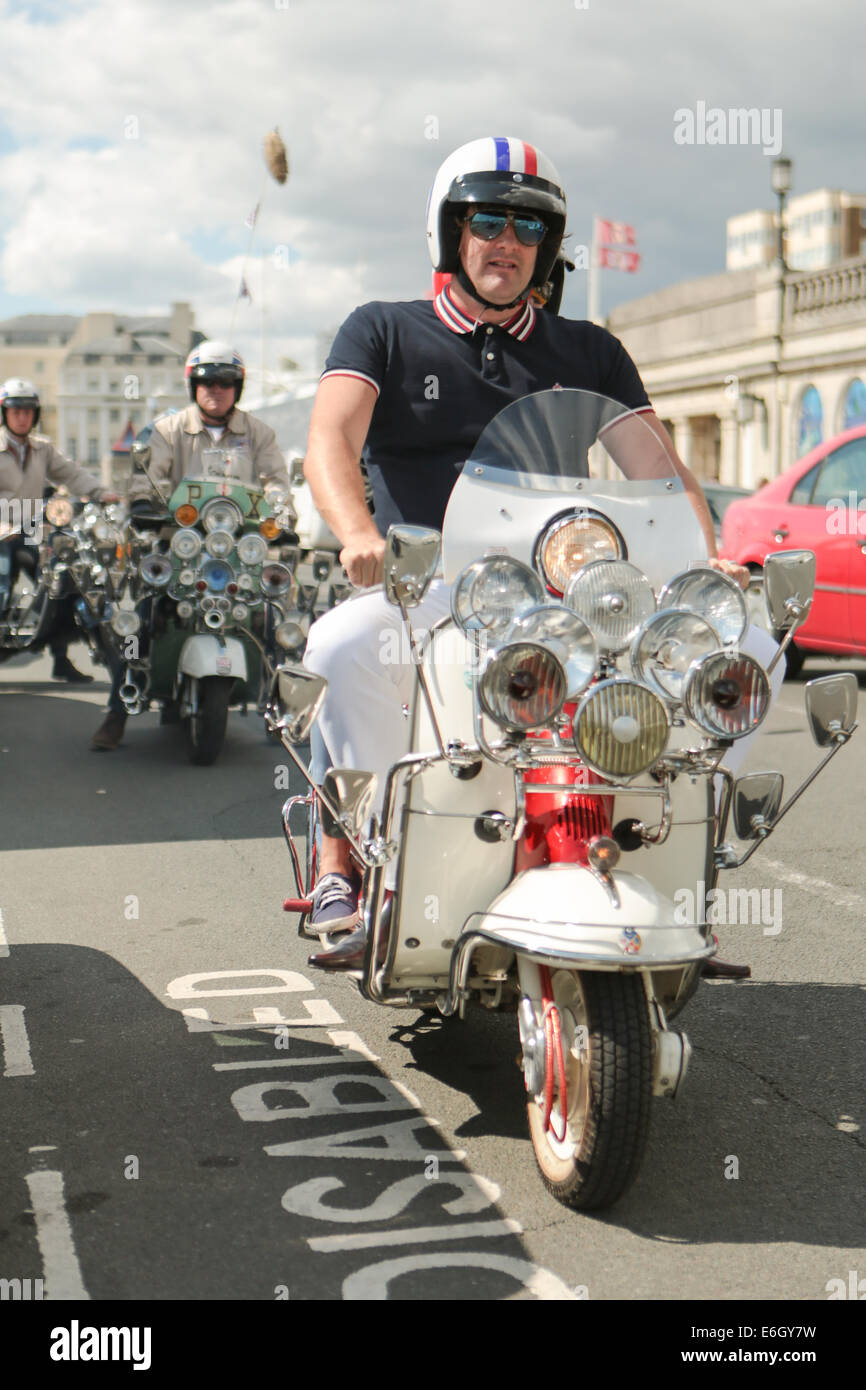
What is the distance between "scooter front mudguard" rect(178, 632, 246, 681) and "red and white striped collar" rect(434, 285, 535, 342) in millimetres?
4320

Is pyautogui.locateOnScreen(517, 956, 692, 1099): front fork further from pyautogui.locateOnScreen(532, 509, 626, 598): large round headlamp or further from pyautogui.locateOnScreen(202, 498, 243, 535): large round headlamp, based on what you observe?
pyautogui.locateOnScreen(202, 498, 243, 535): large round headlamp

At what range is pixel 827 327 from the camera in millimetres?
35781

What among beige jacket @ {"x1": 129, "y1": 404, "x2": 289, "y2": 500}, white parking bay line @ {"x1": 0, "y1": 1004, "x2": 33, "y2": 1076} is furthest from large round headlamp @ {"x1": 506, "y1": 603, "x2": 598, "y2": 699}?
beige jacket @ {"x1": 129, "y1": 404, "x2": 289, "y2": 500}

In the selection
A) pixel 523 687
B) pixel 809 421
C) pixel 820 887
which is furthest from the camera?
pixel 809 421

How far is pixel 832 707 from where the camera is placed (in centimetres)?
347

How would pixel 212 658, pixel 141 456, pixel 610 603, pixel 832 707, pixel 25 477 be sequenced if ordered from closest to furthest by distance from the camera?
1. pixel 610 603
2. pixel 832 707
3. pixel 212 658
4. pixel 141 456
5. pixel 25 477

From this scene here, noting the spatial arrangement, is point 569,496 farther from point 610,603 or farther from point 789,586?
point 789,586

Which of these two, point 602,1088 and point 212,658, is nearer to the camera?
point 602,1088

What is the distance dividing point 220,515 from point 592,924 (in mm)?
6071

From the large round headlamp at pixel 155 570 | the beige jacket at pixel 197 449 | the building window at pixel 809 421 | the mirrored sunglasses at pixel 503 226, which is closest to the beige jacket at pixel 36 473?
the beige jacket at pixel 197 449

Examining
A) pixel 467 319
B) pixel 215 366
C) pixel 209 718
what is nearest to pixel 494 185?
pixel 467 319

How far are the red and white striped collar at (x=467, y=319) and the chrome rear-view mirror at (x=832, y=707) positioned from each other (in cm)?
126

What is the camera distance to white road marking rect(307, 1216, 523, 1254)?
297 cm
